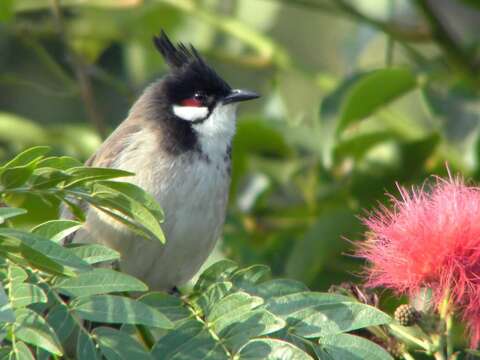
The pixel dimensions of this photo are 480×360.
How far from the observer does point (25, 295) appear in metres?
2.23

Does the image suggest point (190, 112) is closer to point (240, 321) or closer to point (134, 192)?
point (134, 192)

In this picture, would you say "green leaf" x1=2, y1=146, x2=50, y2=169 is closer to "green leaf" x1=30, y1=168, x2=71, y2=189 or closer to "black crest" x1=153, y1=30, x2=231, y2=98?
"green leaf" x1=30, y1=168, x2=71, y2=189

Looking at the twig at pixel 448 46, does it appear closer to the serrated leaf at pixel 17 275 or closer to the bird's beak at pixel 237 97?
the bird's beak at pixel 237 97

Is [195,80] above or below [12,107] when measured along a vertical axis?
above

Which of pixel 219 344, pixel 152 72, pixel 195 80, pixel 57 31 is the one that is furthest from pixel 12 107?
pixel 219 344

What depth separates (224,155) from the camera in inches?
155

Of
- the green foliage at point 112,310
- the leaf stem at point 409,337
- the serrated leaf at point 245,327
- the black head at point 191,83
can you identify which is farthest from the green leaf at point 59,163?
the black head at point 191,83

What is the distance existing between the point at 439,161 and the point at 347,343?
2.36 metres

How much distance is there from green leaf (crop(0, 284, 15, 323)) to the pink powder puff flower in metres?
0.93

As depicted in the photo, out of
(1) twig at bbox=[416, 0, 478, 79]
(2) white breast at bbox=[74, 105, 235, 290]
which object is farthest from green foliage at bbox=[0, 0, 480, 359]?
(2) white breast at bbox=[74, 105, 235, 290]

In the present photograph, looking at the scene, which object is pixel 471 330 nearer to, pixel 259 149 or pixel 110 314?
pixel 110 314

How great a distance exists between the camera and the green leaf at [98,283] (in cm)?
229

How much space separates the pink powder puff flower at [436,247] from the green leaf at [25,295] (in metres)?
0.83

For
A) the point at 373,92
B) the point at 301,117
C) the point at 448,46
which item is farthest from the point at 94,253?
the point at 448,46
